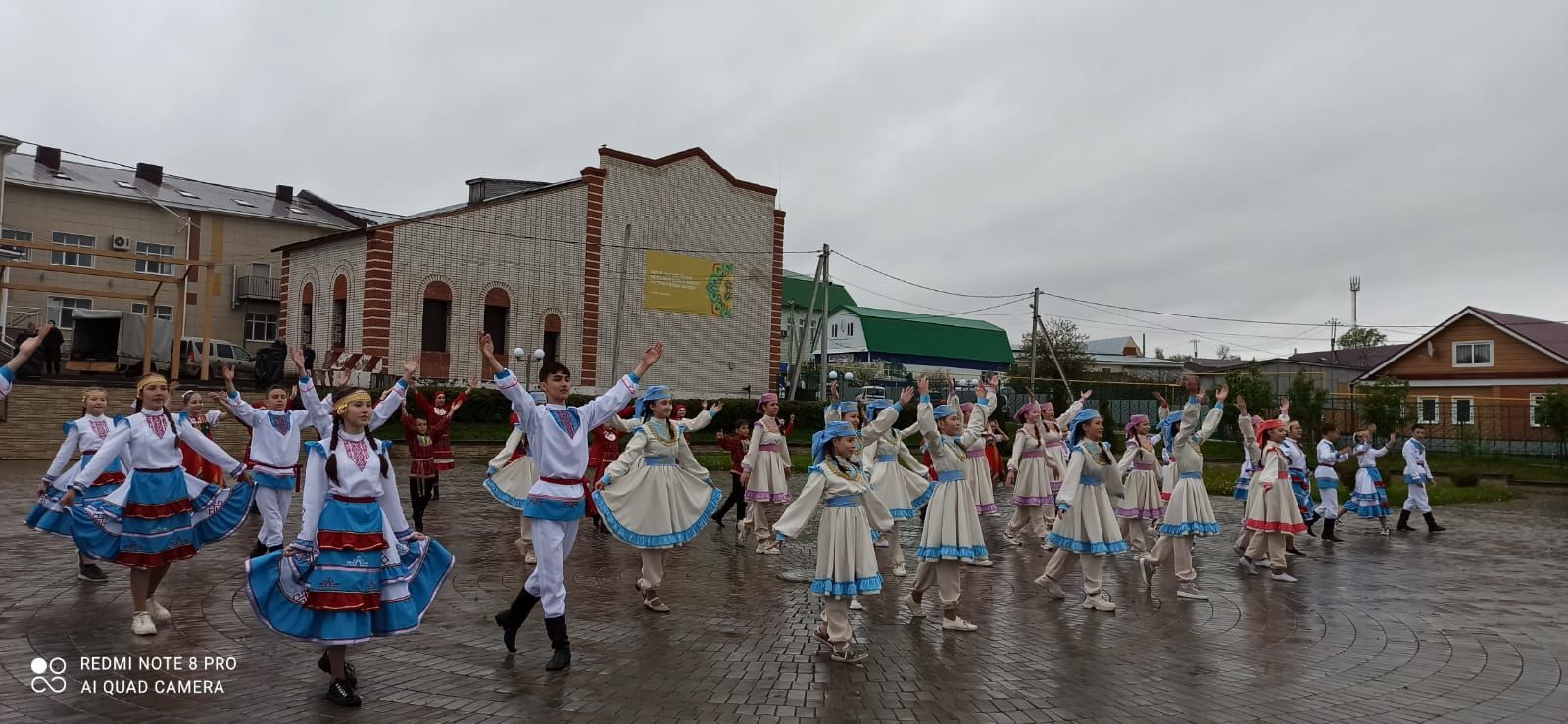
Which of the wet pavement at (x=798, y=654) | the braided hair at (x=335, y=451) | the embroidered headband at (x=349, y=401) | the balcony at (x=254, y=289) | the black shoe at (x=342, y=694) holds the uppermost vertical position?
the balcony at (x=254, y=289)

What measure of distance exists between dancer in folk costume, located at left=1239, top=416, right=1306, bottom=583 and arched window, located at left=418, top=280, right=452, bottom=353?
1076 inches

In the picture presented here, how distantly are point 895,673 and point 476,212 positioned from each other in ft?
96.6

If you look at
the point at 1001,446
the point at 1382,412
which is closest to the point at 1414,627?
the point at 1001,446

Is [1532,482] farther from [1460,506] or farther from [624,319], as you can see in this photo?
[624,319]

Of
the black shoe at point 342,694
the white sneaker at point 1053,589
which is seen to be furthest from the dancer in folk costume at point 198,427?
the white sneaker at point 1053,589

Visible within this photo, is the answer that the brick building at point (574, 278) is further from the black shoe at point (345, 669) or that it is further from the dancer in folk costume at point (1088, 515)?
the black shoe at point (345, 669)

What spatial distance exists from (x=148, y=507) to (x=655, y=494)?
4.03m

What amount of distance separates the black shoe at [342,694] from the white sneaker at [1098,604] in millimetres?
6310

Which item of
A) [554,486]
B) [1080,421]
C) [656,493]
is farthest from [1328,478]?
[554,486]

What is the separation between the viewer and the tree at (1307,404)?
104 ft

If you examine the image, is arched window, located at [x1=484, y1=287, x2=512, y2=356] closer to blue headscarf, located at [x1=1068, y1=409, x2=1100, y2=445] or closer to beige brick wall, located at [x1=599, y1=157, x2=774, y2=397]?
beige brick wall, located at [x1=599, y1=157, x2=774, y2=397]

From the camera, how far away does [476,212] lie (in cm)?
3259

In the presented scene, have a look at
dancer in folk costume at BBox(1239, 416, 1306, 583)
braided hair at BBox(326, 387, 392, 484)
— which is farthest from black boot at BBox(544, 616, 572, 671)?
dancer in folk costume at BBox(1239, 416, 1306, 583)

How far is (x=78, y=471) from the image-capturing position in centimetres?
810
